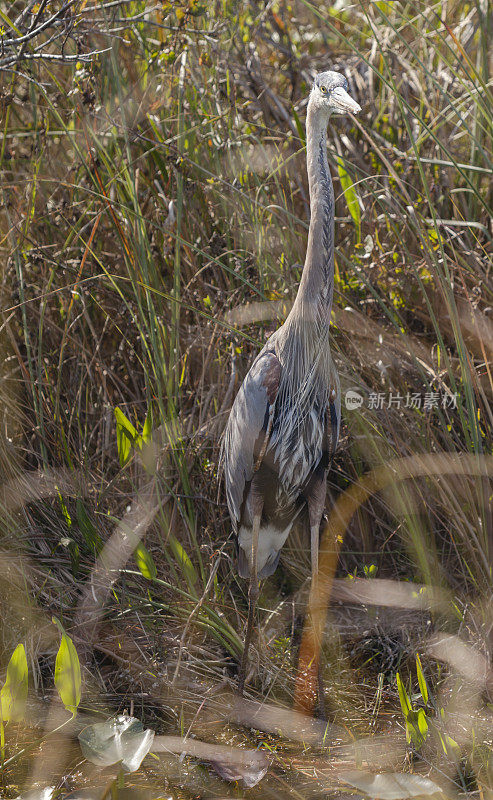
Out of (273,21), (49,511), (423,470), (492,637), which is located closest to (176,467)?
(49,511)

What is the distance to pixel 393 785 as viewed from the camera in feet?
6.23

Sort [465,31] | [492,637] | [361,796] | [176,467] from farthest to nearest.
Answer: [465,31] → [176,467] → [492,637] → [361,796]

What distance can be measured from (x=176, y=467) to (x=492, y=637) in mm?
1153

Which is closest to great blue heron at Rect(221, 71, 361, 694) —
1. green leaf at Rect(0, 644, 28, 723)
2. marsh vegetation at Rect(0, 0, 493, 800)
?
marsh vegetation at Rect(0, 0, 493, 800)

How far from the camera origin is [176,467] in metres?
2.71

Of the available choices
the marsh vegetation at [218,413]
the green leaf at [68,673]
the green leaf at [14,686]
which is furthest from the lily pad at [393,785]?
the green leaf at [14,686]

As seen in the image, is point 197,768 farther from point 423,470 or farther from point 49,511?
point 423,470

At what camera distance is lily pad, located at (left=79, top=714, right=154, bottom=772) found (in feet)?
6.57

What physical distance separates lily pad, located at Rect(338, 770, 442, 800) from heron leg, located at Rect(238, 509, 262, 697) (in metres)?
0.52

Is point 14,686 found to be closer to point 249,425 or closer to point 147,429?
point 147,429

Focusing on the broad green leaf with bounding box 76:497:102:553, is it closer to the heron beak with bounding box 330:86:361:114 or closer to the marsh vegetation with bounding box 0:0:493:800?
the marsh vegetation with bounding box 0:0:493:800

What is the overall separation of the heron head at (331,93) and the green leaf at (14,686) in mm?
1624

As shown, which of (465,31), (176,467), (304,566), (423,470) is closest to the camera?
(423,470)

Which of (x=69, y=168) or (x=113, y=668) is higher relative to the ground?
(x=69, y=168)
